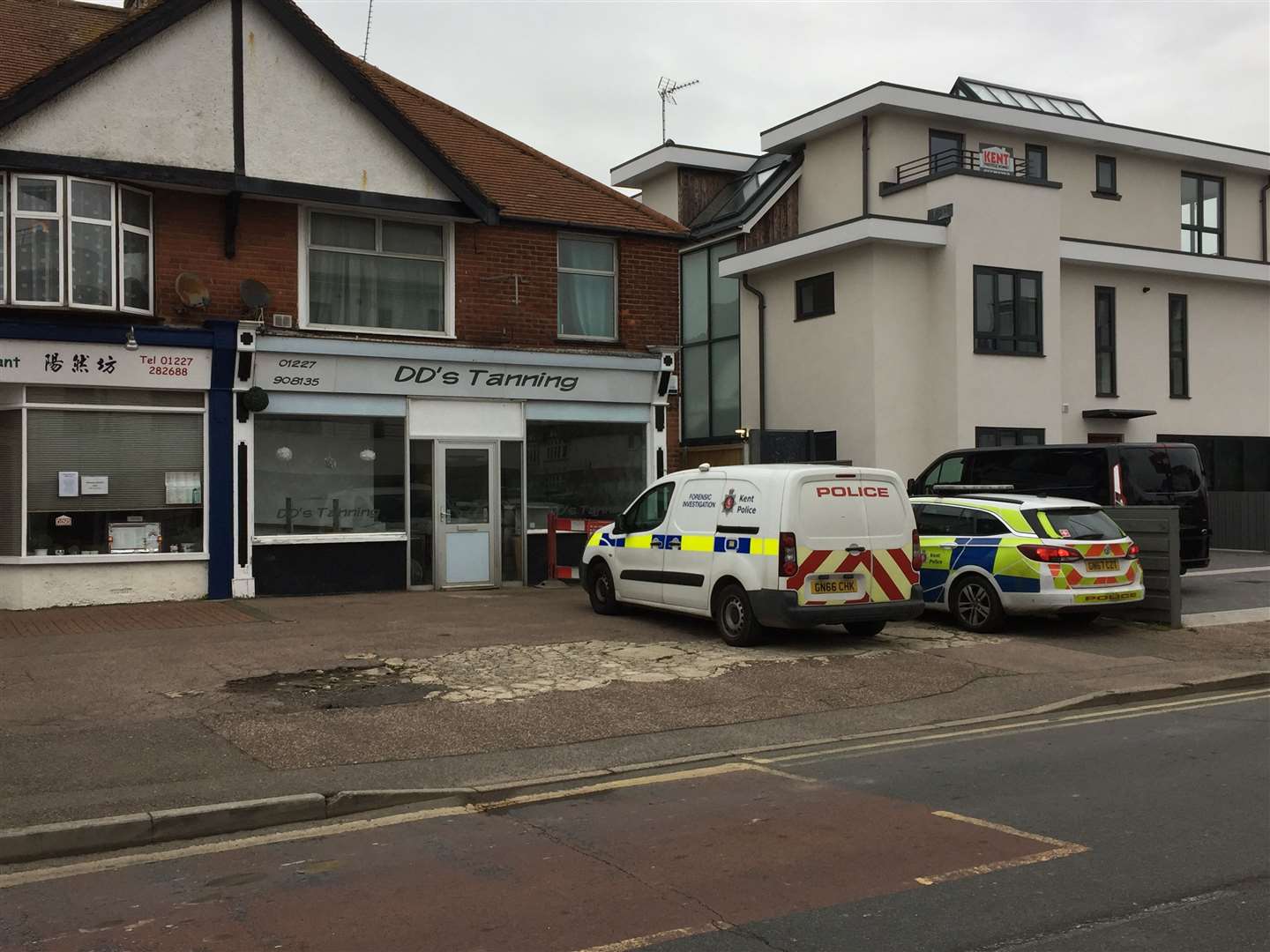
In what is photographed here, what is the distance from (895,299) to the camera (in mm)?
24375

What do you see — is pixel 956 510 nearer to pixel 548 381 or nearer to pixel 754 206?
pixel 548 381

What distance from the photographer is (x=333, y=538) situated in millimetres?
16500

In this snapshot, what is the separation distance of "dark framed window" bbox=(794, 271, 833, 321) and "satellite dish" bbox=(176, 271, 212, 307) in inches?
544

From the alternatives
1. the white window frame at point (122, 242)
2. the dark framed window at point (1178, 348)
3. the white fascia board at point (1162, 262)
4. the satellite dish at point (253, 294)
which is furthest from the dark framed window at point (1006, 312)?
the white window frame at point (122, 242)

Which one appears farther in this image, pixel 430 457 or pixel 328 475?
pixel 430 457

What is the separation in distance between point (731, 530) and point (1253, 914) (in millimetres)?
7964

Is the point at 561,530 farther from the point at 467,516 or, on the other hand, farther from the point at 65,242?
the point at 65,242

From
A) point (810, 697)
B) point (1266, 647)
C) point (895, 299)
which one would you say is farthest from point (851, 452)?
point (810, 697)

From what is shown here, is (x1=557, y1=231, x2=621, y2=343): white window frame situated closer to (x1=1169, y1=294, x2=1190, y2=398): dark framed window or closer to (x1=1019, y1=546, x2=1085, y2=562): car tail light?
(x1=1019, y1=546, x2=1085, y2=562): car tail light

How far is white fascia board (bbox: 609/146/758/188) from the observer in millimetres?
29953

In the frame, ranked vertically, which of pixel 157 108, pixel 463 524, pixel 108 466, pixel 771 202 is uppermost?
pixel 771 202

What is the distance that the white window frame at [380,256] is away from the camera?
16500 millimetres

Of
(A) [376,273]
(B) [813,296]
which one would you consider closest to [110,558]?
(A) [376,273]

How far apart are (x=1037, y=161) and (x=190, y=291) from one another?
20.1 m
